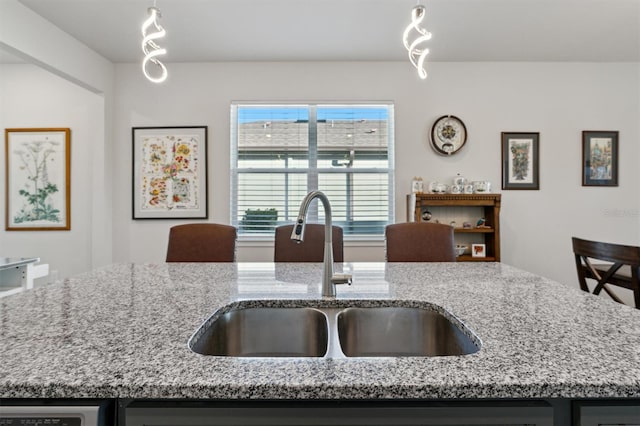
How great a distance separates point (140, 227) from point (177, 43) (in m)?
1.87

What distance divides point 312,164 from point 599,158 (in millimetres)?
2995

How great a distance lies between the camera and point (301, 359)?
0.66 metres

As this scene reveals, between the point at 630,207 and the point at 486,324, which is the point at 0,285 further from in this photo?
the point at 630,207

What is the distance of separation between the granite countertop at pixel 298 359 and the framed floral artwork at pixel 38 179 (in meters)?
3.08

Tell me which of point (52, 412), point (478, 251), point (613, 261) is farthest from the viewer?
point (478, 251)

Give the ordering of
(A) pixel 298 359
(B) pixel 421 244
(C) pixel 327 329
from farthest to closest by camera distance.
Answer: (B) pixel 421 244
(C) pixel 327 329
(A) pixel 298 359

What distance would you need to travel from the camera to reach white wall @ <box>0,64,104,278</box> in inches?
145

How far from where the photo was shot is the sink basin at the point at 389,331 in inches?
40.3

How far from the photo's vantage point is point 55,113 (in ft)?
12.3

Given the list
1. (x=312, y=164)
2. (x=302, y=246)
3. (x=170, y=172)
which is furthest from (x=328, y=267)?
(x=170, y=172)

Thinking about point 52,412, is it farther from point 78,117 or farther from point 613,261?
point 78,117

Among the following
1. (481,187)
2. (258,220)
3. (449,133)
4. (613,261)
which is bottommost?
(613,261)

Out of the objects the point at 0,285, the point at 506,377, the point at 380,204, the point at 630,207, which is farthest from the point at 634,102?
the point at 0,285

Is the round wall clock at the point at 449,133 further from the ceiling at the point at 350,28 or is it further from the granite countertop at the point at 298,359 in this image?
the granite countertop at the point at 298,359
